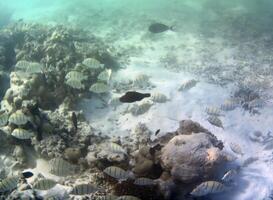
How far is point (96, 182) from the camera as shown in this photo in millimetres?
7441

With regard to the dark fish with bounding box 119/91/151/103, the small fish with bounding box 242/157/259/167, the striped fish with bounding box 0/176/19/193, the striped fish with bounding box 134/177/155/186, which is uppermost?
the dark fish with bounding box 119/91/151/103

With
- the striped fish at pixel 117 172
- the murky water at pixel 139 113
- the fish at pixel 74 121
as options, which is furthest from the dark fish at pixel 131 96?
the fish at pixel 74 121

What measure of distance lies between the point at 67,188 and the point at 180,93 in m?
5.82

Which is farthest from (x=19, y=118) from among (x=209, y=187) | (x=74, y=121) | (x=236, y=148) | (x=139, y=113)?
(x=236, y=148)

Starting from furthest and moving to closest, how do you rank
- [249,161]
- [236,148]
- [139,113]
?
1. [139,113]
2. [249,161]
3. [236,148]

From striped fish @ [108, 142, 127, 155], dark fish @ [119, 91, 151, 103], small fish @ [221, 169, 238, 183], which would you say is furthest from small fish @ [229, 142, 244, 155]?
striped fish @ [108, 142, 127, 155]

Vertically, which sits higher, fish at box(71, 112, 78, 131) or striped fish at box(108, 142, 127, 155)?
striped fish at box(108, 142, 127, 155)

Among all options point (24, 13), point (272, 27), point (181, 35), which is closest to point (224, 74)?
Answer: point (181, 35)

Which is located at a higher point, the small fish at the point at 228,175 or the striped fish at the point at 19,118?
the striped fish at the point at 19,118

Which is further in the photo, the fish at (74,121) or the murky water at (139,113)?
the fish at (74,121)

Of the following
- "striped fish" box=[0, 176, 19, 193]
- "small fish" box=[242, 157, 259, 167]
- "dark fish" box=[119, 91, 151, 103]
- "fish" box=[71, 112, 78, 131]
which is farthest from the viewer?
"fish" box=[71, 112, 78, 131]

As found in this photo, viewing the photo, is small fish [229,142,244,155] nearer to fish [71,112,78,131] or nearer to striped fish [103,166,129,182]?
striped fish [103,166,129,182]

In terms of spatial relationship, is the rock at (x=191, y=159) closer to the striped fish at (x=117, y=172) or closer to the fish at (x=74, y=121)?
the striped fish at (x=117, y=172)

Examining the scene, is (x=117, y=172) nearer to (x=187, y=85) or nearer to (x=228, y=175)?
(x=228, y=175)
